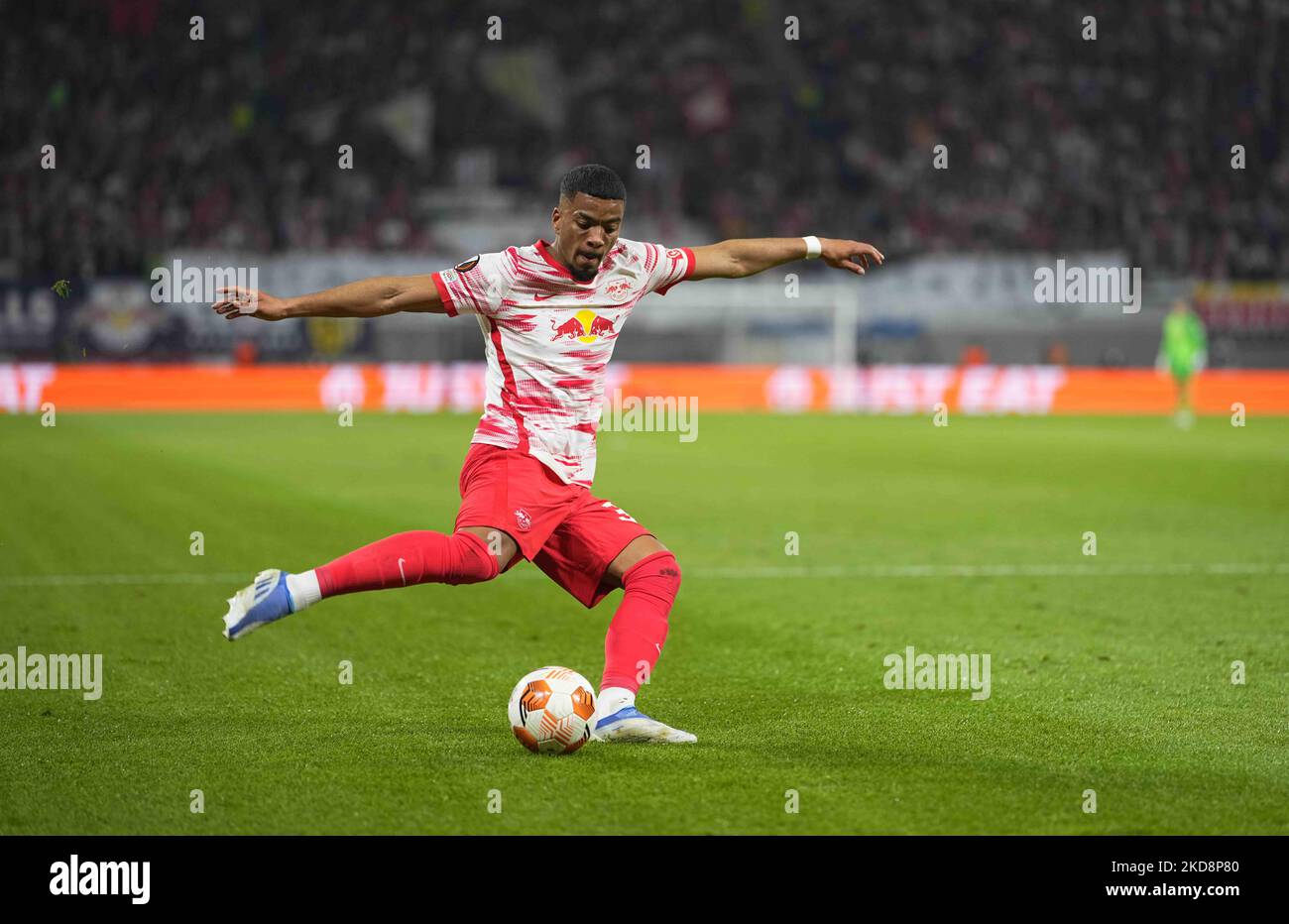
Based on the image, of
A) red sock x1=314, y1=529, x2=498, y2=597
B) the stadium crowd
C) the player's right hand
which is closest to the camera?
the player's right hand

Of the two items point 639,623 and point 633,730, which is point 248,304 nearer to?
point 639,623

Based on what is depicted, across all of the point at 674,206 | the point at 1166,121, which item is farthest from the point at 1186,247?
the point at 674,206

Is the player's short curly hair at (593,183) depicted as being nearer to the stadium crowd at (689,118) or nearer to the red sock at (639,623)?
the red sock at (639,623)

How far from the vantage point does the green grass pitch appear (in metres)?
4.71

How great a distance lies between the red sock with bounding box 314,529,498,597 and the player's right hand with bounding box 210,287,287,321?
0.82m

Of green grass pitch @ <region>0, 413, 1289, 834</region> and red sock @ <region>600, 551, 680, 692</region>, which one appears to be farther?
red sock @ <region>600, 551, 680, 692</region>

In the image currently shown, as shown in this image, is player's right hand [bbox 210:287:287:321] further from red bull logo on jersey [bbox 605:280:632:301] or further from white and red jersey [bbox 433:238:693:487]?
red bull logo on jersey [bbox 605:280:632:301]

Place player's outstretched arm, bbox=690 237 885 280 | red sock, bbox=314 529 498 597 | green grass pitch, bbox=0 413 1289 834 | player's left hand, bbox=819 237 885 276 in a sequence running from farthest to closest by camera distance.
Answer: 1. player's left hand, bbox=819 237 885 276
2. player's outstretched arm, bbox=690 237 885 280
3. red sock, bbox=314 529 498 597
4. green grass pitch, bbox=0 413 1289 834

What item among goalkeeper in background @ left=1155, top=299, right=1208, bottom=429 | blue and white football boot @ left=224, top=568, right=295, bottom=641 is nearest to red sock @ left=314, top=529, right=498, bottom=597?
blue and white football boot @ left=224, top=568, right=295, bottom=641

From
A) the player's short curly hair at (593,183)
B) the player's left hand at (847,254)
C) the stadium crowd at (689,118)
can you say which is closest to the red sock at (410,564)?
the player's short curly hair at (593,183)

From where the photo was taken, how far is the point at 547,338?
5672 mm

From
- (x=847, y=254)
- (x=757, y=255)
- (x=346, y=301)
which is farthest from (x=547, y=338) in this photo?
(x=847, y=254)

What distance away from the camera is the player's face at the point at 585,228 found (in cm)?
542

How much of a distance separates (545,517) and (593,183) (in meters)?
1.17
